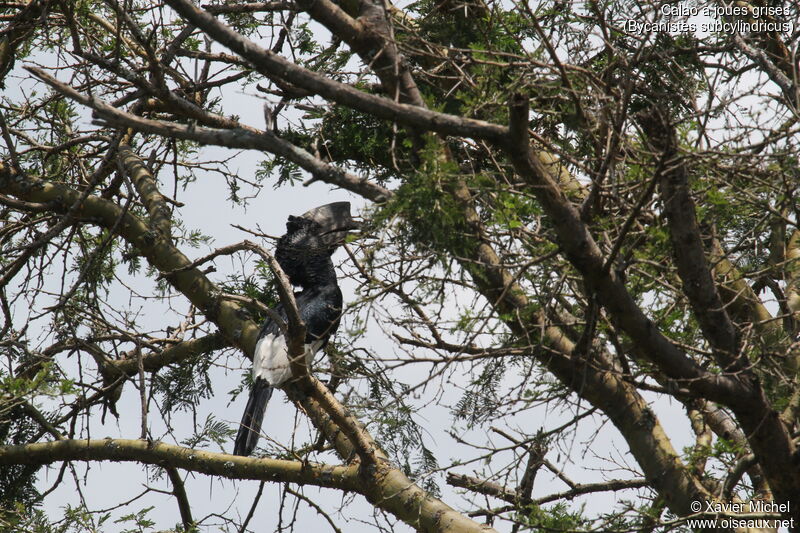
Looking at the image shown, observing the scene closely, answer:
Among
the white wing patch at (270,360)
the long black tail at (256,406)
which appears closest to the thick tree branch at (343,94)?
the white wing patch at (270,360)

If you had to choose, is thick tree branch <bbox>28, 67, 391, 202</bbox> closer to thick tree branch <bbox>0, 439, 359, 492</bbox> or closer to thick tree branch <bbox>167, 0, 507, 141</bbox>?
thick tree branch <bbox>167, 0, 507, 141</bbox>

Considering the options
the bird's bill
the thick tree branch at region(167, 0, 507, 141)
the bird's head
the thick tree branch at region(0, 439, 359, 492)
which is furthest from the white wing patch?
the thick tree branch at region(167, 0, 507, 141)

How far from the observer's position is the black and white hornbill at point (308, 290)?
3.83 m

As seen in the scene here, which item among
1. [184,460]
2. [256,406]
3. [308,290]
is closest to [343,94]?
[184,460]

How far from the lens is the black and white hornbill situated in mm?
3830

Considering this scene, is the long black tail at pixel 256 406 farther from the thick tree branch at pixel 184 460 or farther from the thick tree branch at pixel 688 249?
the thick tree branch at pixel 688 249

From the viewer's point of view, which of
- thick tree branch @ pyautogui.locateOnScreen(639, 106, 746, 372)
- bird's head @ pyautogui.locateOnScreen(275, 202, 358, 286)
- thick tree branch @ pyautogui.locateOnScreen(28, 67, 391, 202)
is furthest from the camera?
bird's head @ pyautogui.locateOnScreen(275, 202, 358, 286)

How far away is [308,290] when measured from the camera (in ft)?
14.6

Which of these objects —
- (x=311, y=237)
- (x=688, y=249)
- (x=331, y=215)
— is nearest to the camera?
(x=688, y=249)

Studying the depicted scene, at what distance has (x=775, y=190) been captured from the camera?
212 cm

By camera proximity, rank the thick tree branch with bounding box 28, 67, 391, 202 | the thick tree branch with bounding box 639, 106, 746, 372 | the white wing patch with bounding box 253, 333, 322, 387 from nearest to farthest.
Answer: the thick tree branch with bounding box 28, 67, 391, 202 → the thick tree branch with bounding box 639, 106, 746, 372 → the white wing patch with bounding box 253, 333, 322, 387

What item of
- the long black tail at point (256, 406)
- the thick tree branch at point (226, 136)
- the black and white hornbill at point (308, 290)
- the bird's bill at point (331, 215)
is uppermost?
the bird's bill at point (331, 215)

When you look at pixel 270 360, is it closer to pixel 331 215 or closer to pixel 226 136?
pixel 331 215

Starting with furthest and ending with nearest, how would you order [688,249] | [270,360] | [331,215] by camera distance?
[331,215], [270,360], [688,249]
